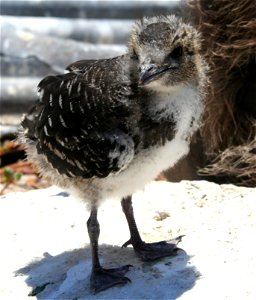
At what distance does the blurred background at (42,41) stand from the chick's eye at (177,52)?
261 cm

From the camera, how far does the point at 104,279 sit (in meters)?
3.17

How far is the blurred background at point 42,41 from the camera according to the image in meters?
5.96

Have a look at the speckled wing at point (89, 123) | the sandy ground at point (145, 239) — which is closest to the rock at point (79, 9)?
the sandy ground at point (145, 239)

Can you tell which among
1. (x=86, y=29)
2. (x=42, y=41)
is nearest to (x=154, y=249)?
(x=42, y=41)

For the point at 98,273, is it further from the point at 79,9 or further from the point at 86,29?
the point at 79,9

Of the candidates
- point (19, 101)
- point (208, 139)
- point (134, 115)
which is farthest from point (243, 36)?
point (19, 101)

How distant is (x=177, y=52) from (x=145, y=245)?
2.94ft

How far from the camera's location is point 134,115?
9.96ft

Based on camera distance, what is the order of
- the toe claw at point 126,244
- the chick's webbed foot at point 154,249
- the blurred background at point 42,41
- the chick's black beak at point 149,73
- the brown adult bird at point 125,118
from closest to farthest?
the chick's black beak at point 149,73 < the brown adult bird at point 125,118 < the chick's webbed foot at point 154,249 < the toe claw at point 126,244 < the blurred background at point 42,41

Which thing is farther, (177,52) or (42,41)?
(42,41)

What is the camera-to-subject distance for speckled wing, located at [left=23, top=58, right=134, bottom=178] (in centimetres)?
304

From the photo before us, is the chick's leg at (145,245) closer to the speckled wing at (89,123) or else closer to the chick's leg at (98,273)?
the chick's leg at (98,273)

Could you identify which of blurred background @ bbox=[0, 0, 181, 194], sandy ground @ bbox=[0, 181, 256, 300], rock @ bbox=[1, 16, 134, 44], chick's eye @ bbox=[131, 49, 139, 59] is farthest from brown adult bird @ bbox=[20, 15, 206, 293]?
rock @ bbox=[1, 16, 134, 44]

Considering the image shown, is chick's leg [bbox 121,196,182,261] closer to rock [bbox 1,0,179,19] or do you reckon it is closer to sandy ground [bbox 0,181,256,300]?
sandy ground [bbox 0,181,256,300]
